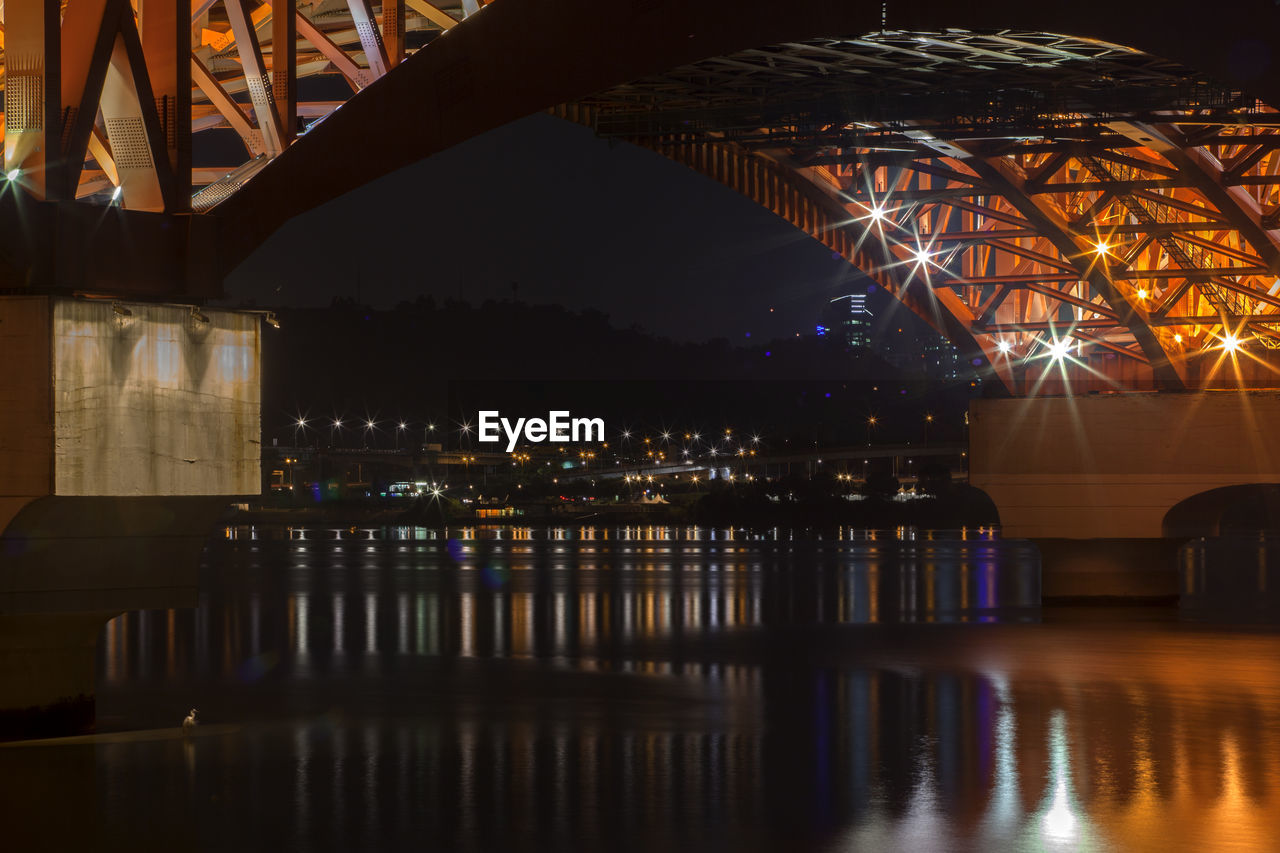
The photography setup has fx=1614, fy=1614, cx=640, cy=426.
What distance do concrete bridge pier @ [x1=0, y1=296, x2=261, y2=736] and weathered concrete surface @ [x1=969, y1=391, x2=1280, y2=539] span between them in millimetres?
26187

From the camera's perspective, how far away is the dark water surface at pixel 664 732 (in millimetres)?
17922

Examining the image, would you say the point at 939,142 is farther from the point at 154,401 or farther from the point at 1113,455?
the point at 154,401

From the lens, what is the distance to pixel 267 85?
22016mm

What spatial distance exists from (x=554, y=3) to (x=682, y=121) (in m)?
16.2

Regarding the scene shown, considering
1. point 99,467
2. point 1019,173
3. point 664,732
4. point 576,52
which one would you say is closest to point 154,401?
point 99,467

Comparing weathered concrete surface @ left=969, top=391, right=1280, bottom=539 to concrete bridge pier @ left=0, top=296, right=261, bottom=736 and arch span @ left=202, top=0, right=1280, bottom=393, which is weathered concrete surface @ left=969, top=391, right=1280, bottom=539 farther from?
concrete bridge pier @ left=0, top=296, right=261, bottom=736

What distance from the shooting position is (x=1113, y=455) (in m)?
42.4

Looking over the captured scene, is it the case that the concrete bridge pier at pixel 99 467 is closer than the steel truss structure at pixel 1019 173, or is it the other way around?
the concrete bridge pier at pixel 99 467

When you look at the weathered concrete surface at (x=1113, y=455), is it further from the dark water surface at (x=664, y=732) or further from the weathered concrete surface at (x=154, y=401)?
the weathered concrete surface at (x=154, y=401)

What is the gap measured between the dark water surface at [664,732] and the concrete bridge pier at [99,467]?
1428mm

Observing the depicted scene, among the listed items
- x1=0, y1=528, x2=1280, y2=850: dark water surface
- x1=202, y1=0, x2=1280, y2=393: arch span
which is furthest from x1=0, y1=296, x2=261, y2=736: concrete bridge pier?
x1=202, y1=0, x2=1280, y2=393: arch span

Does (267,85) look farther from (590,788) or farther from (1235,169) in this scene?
(1235,169)

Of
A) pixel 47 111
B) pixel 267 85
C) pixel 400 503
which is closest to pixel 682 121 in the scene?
pixel 267 85

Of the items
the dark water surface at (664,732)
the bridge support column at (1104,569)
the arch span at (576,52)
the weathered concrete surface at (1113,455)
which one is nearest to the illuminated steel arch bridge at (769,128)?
the arch span at (576,52)
